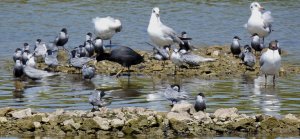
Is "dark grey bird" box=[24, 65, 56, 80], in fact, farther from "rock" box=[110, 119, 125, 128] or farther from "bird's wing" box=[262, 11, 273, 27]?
"bird's wing" box=[262, 11, 273, 27]

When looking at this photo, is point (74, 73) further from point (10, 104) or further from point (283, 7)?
point (283, 7)

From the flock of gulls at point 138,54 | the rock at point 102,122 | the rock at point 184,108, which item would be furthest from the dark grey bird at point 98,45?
the rock at point 102,122

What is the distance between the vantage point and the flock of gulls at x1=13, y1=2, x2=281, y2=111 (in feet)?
60.7

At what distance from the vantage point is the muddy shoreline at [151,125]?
13.1 meters

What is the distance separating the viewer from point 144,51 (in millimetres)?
22828

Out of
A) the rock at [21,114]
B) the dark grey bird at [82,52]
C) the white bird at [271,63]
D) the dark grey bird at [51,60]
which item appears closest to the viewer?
the rock at [21,114]

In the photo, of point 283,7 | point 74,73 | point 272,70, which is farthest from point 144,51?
point 283,7

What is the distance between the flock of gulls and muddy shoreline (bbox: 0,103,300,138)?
1.43 m

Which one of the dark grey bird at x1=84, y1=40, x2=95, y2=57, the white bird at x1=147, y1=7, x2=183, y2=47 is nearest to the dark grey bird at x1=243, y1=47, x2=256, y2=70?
the white bird at x1=147, y1=7, x2=183, y2=47

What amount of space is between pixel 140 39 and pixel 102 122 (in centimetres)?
1303

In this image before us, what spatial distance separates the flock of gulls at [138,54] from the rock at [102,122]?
1.61m

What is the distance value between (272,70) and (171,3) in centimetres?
1665

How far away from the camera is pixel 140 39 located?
85.6 feet

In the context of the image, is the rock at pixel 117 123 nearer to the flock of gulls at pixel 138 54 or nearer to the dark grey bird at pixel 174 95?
the flock of gulls at pixel 138 54
